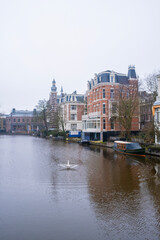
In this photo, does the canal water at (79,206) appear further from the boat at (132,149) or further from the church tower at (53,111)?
the church tower at (53,111)

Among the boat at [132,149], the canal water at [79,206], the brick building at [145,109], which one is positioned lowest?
the canal water at [79,206]

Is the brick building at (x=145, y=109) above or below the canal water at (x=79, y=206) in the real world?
above

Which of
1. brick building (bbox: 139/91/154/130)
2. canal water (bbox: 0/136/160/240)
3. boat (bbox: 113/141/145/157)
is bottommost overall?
canal water (bbox: 0/136/160/240)

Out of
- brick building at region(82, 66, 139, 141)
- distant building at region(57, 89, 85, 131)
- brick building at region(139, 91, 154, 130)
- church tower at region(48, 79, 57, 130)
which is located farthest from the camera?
church tower at region(48, 79, 57, 130)

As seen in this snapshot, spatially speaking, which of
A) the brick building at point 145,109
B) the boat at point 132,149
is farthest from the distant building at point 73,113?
the boat at point 132,149

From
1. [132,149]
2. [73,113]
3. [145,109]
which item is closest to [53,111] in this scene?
[73,113]

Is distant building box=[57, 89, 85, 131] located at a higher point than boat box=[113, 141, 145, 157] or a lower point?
higher

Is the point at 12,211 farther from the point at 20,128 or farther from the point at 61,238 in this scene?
the point at 20,128

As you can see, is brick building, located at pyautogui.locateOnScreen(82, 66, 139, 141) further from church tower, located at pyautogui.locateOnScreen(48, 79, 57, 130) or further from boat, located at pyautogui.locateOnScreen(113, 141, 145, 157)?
church tower, located at pyautogui.locateOnScreen(48, 79, 57, 130)

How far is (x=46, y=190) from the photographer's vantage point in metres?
13.9

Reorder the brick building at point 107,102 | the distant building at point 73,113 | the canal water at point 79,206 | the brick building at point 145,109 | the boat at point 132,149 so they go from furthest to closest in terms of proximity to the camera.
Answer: the distant building at point 73,113 → the brick building at point 107,102 → the brick building at point 145,109 → the boat at point 132,149 → the canal water at point 79,206

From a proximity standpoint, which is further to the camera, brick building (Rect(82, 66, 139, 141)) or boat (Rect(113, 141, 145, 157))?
brick building (Rect(82, 66, 139, 141))

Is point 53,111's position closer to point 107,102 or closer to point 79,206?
point 107,102

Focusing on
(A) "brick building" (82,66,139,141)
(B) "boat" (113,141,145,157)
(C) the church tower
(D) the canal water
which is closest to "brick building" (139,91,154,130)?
(A) "brick building" (82,66,139,141)
